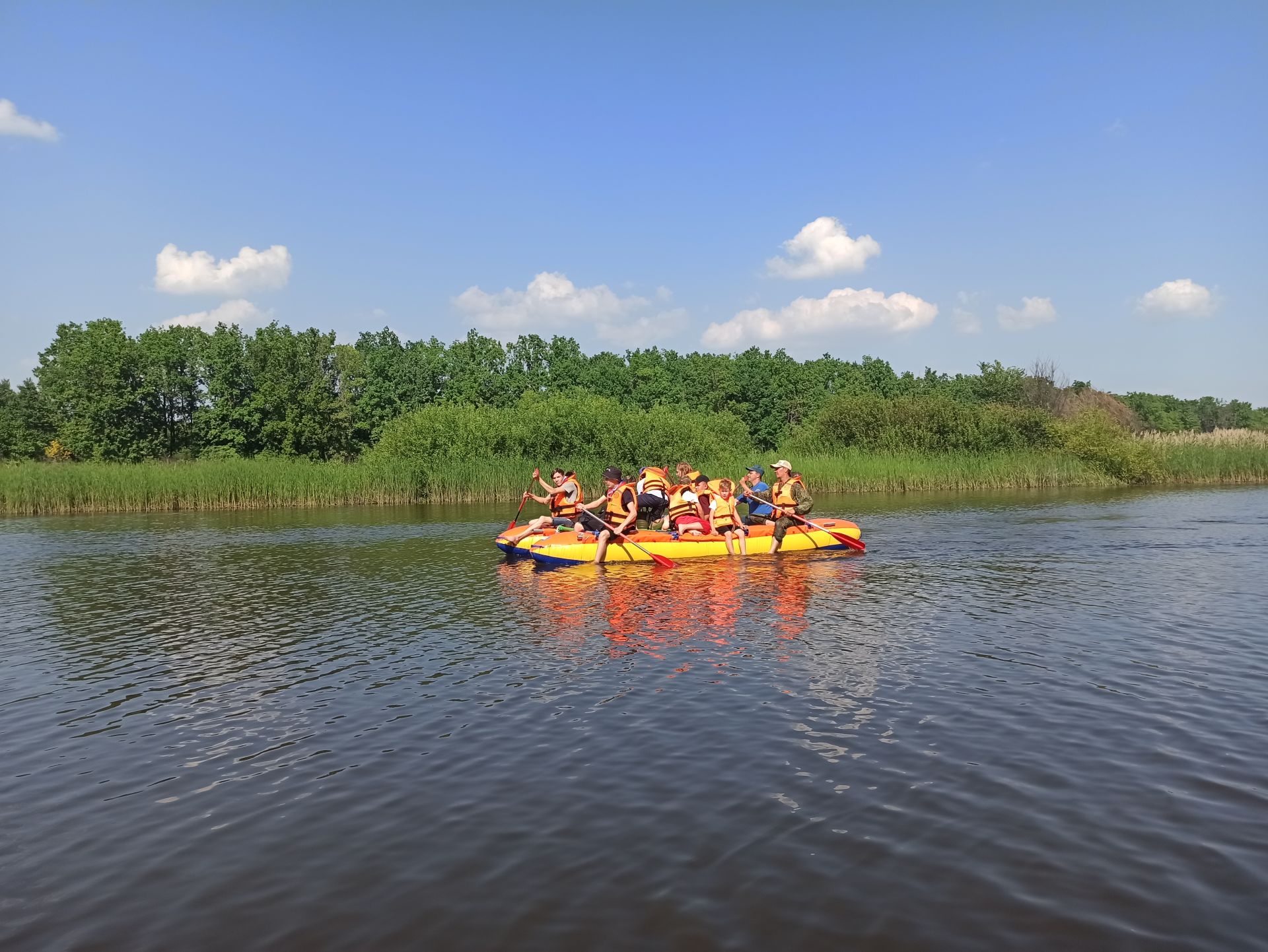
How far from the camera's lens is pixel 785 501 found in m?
17.6

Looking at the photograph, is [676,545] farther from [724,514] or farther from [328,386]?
[328,386]

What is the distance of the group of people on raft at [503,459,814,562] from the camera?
1700cm

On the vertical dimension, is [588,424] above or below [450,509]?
above

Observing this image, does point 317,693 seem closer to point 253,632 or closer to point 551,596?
point 253,632

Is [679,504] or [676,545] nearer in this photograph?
[676,545]

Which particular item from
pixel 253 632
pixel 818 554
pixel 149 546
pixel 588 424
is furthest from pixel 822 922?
pixel 588 424

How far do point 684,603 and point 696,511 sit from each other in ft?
19.1

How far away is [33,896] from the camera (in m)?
4.84

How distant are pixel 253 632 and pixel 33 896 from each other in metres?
6.68

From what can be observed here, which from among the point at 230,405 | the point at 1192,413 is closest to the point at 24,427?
the point at 230,405

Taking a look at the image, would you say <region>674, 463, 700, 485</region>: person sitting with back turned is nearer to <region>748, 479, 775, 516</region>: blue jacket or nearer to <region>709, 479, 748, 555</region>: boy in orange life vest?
<region>748, 479, 775, 516</region>: blue jacket

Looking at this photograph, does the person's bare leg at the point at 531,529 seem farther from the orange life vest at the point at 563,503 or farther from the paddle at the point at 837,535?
the paddle at the point at 837,535

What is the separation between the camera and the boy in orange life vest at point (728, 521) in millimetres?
17266

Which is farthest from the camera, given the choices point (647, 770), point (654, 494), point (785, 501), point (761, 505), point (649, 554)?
point (761, 505)
